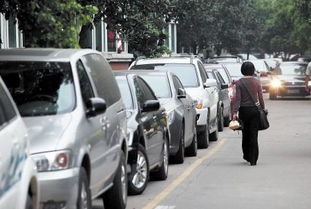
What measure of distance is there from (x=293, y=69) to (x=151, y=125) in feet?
90.5

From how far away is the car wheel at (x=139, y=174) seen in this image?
36.2 ft

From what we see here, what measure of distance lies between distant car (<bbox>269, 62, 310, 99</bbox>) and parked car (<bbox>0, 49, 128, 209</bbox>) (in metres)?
→ 28.6

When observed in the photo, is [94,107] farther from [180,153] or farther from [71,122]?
[180,153]

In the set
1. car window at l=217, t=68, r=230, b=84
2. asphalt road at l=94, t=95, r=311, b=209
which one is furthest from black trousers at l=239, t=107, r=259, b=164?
car window at l=217, t=68, r=230, b=84

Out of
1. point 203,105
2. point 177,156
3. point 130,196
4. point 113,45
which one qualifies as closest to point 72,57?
Answer: point 130,196

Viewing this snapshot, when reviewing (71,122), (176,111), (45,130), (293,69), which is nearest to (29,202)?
(45,130)

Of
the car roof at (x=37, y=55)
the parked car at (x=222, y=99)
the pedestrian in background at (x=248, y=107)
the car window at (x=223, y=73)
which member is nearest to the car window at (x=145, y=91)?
the pedestrian in background at (x=248, y=107)

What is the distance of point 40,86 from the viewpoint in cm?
868

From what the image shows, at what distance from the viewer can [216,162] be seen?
1518 cm

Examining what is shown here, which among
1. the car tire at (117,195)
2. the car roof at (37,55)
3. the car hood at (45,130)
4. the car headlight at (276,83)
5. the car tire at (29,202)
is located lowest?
the car headlight at (276,83)

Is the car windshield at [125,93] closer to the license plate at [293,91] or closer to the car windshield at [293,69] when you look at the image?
the license plate at [293,91]

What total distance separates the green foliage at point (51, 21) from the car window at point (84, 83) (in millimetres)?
1768

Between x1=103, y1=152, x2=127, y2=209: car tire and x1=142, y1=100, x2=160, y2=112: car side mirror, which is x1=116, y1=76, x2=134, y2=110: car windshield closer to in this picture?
x1=142, y1=100, x2=160, y2=112: car side mirror

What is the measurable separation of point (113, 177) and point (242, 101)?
582 centimetres
